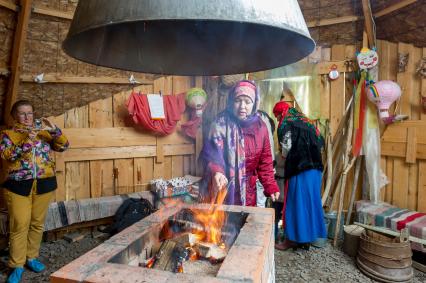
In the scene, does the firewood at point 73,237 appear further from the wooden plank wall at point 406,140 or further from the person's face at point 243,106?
the wooden plank wall at point 406,140

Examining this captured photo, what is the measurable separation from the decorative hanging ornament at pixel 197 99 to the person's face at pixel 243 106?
2233mm

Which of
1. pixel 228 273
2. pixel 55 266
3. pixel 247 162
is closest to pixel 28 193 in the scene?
pixel 55 266

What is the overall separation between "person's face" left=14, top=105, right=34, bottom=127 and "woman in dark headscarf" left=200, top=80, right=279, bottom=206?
1.93m

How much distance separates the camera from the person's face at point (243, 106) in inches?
105

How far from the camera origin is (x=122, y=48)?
1.45m

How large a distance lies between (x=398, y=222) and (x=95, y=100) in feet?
13.7

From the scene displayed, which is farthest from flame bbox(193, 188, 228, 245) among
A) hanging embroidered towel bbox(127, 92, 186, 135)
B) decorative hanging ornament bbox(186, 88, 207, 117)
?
decorative hanging ornament bbox(186, 88, 207, 117)

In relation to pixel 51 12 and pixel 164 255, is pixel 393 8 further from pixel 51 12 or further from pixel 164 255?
pixel 51 12

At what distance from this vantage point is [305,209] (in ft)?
12.5

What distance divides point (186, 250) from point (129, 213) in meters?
2.56

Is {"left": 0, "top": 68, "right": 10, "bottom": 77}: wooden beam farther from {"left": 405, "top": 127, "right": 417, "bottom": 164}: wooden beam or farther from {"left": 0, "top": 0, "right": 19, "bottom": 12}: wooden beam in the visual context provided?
{"left": 405, "top": 127, "right": 417, "bottom": 164}: wooden beam

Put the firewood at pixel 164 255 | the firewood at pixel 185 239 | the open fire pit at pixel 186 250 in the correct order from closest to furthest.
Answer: the open fire pit at pixel 186 250
the firewood at pixel 164 255
the firewood at pixel 185 239

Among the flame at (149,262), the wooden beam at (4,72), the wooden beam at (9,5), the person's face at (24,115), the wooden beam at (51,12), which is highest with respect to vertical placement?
the wooden beam at (51,12)

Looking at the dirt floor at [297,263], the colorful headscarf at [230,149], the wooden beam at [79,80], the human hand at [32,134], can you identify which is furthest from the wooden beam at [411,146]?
the human hand at [32,134]
